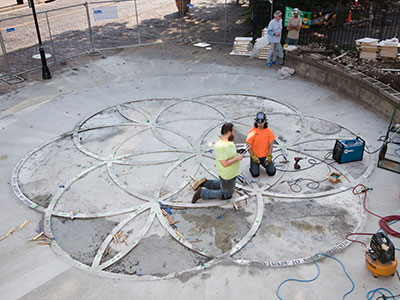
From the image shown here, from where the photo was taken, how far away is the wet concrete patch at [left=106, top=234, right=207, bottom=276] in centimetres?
646

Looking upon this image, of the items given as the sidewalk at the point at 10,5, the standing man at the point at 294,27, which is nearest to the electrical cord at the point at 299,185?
the standing man at the point at 294,27

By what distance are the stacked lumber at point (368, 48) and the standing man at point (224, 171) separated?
8.80 m

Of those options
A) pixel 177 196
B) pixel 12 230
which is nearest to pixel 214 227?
pixel 177 196

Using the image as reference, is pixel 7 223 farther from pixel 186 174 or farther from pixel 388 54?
pixel 388 54

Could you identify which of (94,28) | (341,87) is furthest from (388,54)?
(94,28)

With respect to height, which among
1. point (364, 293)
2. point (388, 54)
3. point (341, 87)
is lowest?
point (364, 293)

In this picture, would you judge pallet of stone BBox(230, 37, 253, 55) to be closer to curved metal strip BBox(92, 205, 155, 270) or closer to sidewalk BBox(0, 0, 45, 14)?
curved metal strip BBox(92, 205, 155, 270)

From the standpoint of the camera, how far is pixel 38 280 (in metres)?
6.22

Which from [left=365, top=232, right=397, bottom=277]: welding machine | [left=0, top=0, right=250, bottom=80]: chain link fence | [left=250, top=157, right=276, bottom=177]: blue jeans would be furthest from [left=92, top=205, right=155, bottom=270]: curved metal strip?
[left=0, top=0, right=250, bottom=80]: chain link fence

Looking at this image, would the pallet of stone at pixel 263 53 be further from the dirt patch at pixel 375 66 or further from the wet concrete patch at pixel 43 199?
the wet concrete patch at pixel 43 199

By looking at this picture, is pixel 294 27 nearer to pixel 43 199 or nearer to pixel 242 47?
pixel 242 47

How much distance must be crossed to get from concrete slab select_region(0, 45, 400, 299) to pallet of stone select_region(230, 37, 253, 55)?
3214mm

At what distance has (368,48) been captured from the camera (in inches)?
531

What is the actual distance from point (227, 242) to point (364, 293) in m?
2.43
